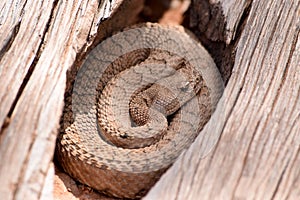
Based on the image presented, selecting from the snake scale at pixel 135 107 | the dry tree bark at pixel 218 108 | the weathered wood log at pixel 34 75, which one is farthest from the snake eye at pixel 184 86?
the weathered wood log at pixel 34 75

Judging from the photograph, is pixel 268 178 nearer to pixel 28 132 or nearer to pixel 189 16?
pixel 28 132

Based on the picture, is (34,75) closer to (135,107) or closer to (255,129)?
(135,107)

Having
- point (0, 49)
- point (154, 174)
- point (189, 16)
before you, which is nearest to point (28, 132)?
point (0, 49)

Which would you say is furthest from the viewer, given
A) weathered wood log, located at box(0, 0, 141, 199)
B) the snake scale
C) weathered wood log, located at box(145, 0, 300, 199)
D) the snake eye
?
the snake eye

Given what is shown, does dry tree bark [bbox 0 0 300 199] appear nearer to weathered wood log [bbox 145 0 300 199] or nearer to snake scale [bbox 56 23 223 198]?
weathered wood log [bbox 145 0 300 199]

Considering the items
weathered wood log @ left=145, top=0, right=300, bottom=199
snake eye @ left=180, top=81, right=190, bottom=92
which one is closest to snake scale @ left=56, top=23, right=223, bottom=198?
snake eye @ left=180, top=81, right=190, bottom=92

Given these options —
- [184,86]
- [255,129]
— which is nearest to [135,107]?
[184,86]
